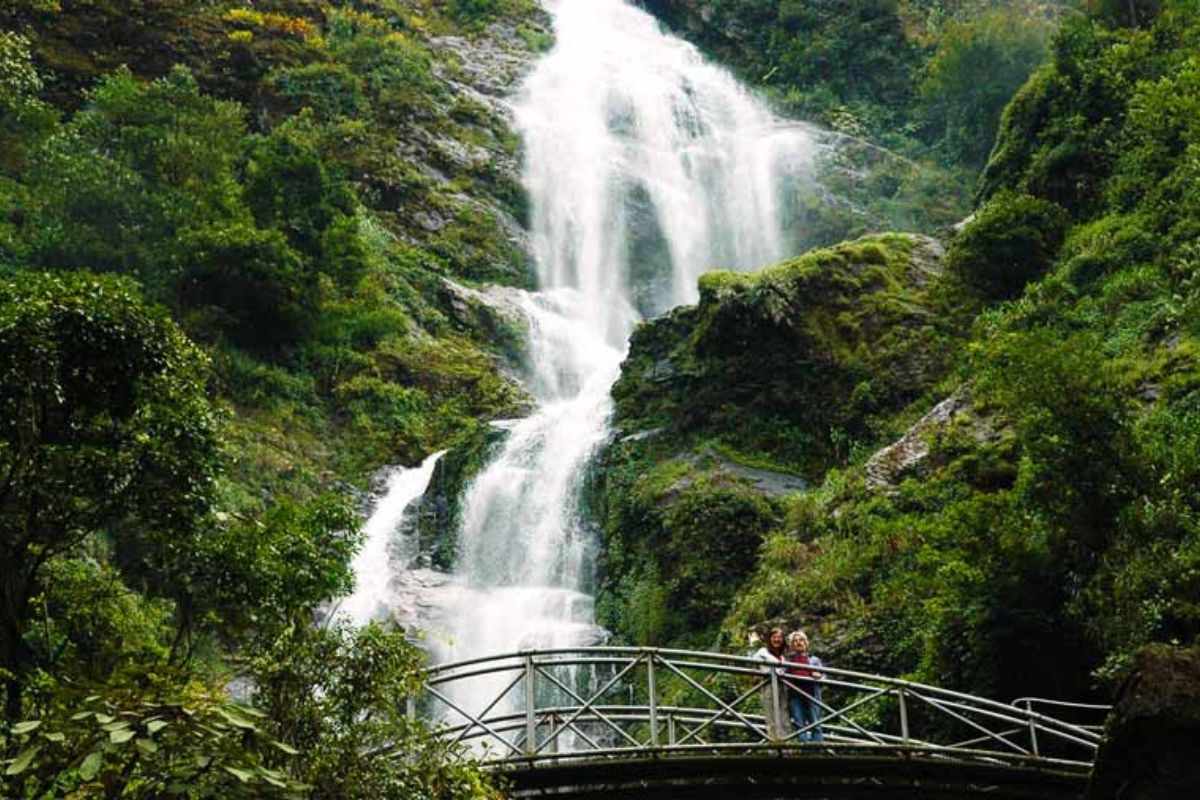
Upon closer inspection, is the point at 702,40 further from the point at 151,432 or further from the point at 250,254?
the point at 151,432

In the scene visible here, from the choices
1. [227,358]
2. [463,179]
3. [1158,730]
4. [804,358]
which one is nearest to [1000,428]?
[804,358]

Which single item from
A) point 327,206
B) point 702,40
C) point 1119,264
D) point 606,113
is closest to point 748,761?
point 1119,264

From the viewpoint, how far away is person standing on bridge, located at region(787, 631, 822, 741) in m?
12.2

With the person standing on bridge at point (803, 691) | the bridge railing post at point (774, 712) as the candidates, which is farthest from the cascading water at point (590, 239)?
the bridge railing post at point (774, 712)

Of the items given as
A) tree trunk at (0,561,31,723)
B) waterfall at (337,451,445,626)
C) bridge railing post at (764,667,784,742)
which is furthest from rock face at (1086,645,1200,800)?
waterfall at (337,451,445,626)

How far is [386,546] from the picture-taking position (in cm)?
2767

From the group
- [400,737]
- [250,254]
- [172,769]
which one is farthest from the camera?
[250,254]

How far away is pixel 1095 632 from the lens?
49.1 ft

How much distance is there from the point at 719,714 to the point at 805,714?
1374 millimetres

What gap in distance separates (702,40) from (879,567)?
38658mm

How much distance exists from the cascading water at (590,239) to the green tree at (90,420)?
37.2 ft

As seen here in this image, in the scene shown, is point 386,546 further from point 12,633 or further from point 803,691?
point 12,633

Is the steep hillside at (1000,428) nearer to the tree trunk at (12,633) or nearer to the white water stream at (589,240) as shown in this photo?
the white water stream at (589,240)

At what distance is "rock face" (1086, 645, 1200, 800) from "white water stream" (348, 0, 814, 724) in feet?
50.3
